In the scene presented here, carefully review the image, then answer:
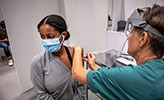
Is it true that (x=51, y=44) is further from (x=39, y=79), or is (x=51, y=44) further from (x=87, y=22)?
(x=87, y=22)

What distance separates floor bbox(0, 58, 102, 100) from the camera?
2.33 metres

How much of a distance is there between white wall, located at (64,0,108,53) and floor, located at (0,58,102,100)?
1088 mm

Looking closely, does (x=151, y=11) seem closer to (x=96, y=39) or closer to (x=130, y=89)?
(x=130, y=89)

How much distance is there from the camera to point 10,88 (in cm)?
260

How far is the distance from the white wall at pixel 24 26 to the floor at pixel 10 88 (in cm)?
13

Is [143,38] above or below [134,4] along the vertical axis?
below

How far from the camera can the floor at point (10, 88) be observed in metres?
2.33

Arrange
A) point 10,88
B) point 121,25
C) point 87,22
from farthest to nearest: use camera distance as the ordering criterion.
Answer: point 87,22, point 10,88, point 121,25

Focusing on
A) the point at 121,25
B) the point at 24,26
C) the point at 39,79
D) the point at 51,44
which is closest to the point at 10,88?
the point at 24,26

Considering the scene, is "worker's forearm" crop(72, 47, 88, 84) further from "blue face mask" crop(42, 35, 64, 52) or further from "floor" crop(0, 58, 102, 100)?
"floor" crop(0, 58, 102, 100)

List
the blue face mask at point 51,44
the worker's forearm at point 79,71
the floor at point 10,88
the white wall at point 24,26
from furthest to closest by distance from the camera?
1. the floor at point 10,88
2. the white wall at point 24,26
3. the blue face mask at point 51,44
4. the worker's forearm at point 79,71

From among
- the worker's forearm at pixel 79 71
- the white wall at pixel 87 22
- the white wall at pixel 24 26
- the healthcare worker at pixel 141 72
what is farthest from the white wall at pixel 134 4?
the worker's forearm at pixel 79 71

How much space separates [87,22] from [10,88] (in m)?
1.87

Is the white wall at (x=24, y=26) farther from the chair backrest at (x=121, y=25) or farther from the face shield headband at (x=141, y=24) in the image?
the face shield headband at (x=141, y=24)
